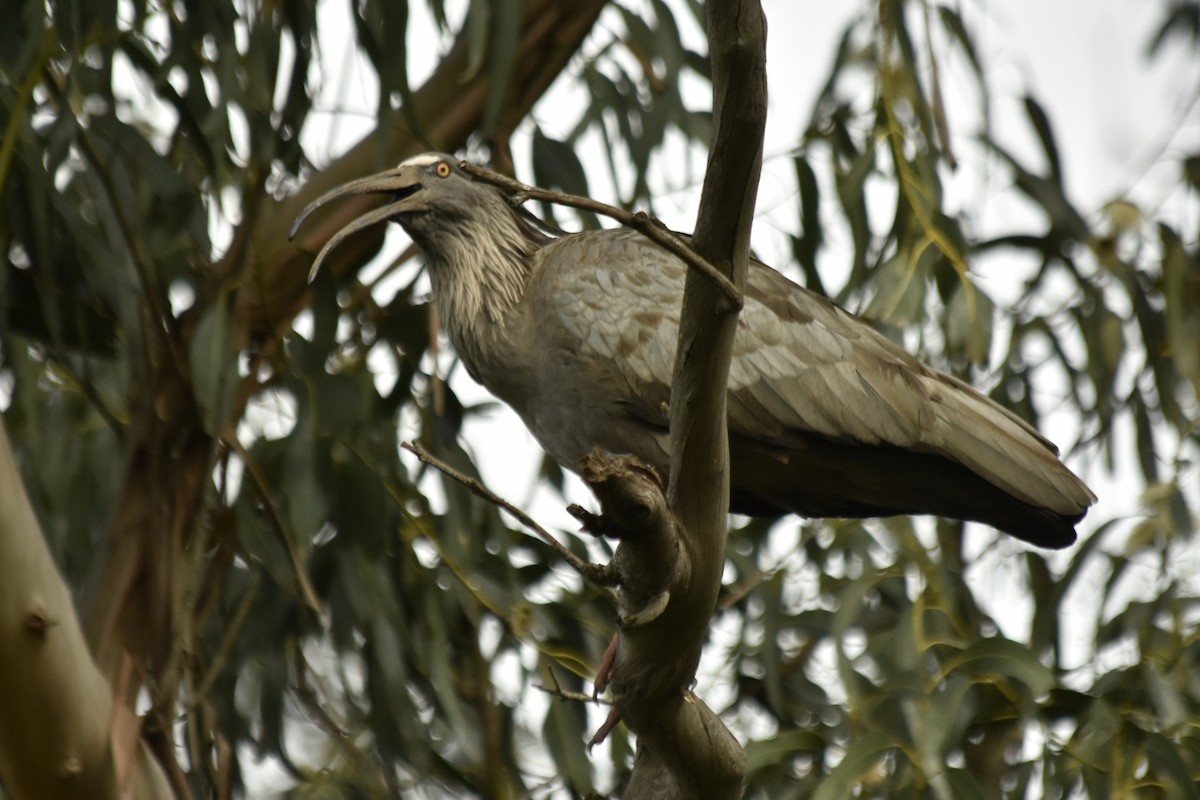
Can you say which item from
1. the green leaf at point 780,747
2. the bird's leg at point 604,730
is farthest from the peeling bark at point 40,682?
the green leaf at point 780,747

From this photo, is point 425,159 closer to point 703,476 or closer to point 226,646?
point 226,646

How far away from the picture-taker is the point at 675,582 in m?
2.37

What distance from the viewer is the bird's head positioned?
3.86 metres

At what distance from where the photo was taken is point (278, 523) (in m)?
3.51

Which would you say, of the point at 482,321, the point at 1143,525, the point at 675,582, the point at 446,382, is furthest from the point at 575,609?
the point at 675,582

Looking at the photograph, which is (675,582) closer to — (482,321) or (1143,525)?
(482,321)

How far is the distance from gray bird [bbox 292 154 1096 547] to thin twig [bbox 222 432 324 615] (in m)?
0.53

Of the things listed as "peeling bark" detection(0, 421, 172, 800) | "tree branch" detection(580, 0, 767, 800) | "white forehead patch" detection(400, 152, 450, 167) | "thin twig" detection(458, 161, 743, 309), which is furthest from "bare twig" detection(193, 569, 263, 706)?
"thin twig" detection(458, 161, 743, 309)

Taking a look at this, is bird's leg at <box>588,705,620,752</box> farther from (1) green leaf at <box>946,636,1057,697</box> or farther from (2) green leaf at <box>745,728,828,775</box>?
(1) green leaf at <box>946,636,1057,697</box>

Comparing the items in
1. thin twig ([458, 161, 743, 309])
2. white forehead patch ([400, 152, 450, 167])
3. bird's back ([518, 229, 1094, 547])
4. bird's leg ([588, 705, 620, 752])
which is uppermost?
white forehead patch ([400, 152, 450, 167])

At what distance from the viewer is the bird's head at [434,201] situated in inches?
152

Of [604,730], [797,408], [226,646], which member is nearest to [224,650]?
[226,646]

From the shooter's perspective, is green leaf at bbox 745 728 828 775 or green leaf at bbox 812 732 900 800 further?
green leaf at bbox 745 728 828 775

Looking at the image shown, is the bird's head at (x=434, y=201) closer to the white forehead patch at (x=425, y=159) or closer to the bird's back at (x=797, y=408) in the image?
the white forehead patch at (x=425, y=159)
